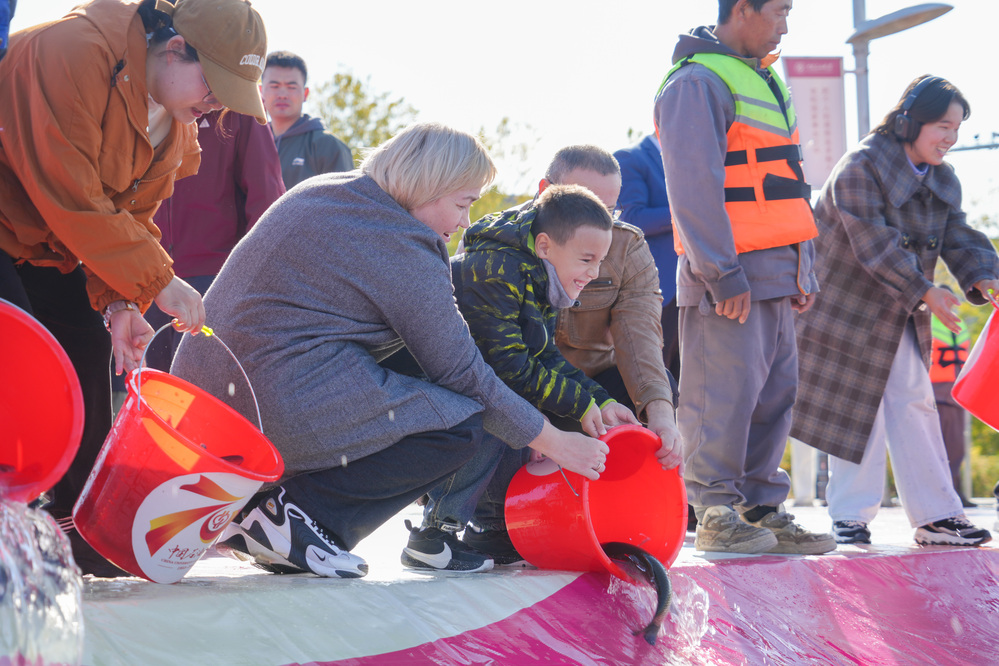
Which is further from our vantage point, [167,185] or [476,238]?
[476,238]

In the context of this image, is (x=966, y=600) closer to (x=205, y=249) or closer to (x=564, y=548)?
(x=564, y=548)

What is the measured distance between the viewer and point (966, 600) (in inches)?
138

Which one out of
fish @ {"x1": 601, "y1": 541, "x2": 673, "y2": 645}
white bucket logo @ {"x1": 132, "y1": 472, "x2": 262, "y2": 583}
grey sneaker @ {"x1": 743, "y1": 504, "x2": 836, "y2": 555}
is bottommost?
grey sneaker @ {"x1": 743, "y1": 504, "x2": 836, "y2": 555}

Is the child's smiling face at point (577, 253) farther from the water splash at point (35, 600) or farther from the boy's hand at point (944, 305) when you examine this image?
the boy's hand at point (944, 305)

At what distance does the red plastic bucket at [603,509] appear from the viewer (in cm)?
267

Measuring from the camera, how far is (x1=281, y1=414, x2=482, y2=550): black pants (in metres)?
2.53

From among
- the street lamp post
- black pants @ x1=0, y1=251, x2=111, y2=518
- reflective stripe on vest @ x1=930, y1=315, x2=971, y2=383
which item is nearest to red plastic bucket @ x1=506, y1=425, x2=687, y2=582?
black pants @ x1=0, y1=251, x2=111, y2=518

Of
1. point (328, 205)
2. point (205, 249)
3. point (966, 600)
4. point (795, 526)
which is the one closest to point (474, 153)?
point (328, 205)

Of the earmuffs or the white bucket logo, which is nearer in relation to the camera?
the white bucket logo

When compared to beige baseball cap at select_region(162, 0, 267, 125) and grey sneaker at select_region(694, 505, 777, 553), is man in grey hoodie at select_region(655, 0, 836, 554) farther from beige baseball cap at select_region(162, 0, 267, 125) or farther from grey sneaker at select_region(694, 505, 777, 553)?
beige baseball cap at select_region(162, 0, 267, 125)

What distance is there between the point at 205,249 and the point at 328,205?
60.7 inches

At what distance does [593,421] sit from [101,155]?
1457 millimetres

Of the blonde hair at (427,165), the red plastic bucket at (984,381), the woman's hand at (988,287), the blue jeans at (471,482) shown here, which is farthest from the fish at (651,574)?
the woman's hand at (988,287)

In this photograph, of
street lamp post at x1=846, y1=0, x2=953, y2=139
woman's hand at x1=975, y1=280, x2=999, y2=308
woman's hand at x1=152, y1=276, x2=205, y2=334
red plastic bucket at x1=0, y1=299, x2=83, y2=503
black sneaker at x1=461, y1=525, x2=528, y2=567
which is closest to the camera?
red plastic bucket at x1=0, y1=299, x2=83, y2=503
